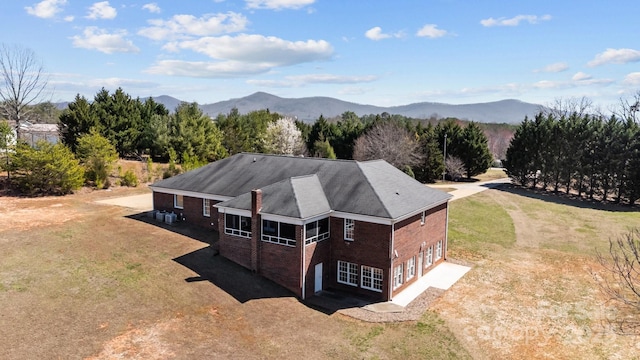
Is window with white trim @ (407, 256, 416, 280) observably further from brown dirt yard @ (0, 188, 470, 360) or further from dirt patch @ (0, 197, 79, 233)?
dirt patch @ (0, 197, 79, 233)

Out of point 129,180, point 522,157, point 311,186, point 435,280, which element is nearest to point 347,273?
point 311,186

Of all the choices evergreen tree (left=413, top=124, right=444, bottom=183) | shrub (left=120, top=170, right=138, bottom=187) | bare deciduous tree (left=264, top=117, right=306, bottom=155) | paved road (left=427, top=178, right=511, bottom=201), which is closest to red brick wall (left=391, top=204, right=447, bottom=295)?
paved road (left=427, top=178, right=511, bottom=201)

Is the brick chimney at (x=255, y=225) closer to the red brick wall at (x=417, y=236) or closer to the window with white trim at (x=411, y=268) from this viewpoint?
the red brick wall at (x=417, y=236)

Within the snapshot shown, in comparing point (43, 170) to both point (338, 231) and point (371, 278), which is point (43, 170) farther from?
point (371, 278)

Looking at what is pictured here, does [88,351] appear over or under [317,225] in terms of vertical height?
under

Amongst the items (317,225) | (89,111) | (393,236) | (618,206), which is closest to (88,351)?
(317,225)

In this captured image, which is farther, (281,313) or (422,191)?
(422,191)

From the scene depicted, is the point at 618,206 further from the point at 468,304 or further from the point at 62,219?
the point at 62,219
